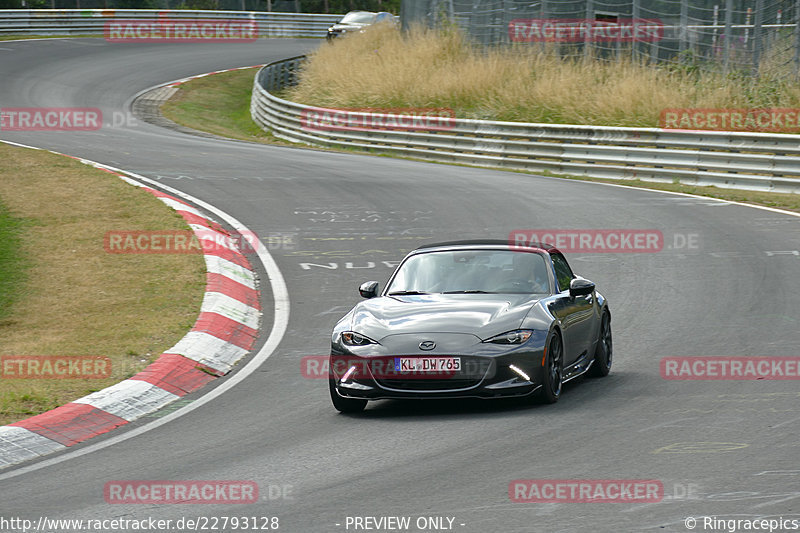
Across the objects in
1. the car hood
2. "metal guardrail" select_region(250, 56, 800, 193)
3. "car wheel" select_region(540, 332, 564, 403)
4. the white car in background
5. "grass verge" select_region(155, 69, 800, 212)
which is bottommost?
"grass verge" select_region(155, 69, 800, 212)

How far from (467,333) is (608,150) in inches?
683

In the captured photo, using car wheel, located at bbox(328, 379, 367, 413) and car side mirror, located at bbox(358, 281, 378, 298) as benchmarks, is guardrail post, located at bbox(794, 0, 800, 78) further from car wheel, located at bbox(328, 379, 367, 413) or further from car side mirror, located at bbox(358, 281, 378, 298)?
car wheel, located at bbox(328, 379, 367, 413)

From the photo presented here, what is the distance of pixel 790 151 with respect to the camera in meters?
21.9

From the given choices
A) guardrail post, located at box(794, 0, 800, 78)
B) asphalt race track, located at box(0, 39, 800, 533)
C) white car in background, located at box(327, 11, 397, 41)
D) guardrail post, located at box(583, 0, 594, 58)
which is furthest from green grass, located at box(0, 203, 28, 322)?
white car in background, located at box(327, 11, 397, 41)

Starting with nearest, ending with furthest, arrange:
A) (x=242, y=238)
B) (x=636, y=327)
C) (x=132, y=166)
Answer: (x=636, y=327) < (x=242, y=238) < (x=132, y=166)

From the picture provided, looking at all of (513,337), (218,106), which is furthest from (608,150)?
(218,106)

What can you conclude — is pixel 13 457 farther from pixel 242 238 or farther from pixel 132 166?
pixel 132 166

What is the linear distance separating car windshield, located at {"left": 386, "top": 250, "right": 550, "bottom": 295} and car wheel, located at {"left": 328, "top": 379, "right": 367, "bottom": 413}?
1.28m

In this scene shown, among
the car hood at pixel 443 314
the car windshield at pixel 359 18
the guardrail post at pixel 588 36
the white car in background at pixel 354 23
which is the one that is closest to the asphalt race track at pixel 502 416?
the car hood at pixel 443 314

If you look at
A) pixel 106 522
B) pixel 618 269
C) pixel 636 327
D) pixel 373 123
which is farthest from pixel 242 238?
pixel 373 123

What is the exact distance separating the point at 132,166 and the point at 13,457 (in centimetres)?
1756

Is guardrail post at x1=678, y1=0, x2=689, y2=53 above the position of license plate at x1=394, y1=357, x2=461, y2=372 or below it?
above

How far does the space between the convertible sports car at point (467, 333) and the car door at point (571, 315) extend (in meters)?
0.01

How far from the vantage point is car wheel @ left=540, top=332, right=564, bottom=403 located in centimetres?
873
